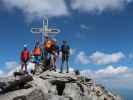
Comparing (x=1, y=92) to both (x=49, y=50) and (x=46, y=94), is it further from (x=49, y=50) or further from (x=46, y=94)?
(x=49, y=50)

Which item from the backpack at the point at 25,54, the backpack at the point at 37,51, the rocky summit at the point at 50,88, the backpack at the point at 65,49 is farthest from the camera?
the backpack at the point at 65,49

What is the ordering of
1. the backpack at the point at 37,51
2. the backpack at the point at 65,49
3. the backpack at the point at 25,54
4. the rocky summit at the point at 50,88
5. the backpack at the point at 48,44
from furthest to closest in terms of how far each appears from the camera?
the backpack at the point at 48,44
the backpack at the point at 65,49
the backpack at the point at 37,51
the backpack at the point at 25,54
the rocky summit at the point at 50,88

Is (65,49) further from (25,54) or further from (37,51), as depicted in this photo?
(25,54)

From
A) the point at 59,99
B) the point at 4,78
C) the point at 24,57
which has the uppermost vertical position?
the point at 24,57

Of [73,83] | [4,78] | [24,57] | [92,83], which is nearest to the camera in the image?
[4,78]

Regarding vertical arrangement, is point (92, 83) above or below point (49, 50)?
below

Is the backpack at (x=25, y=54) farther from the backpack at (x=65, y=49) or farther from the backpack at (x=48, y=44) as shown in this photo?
the backpack at (x=65, y=49)

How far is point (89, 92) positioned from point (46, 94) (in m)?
8.62

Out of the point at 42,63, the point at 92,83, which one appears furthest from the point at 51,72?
the point at 92,83

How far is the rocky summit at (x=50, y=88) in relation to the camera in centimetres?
2995

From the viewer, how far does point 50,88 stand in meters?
34.5

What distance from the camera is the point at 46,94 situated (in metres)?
31.4

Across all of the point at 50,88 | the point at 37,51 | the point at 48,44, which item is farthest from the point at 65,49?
the point at 50,88

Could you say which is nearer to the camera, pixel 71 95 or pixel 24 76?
pixel 24 76
